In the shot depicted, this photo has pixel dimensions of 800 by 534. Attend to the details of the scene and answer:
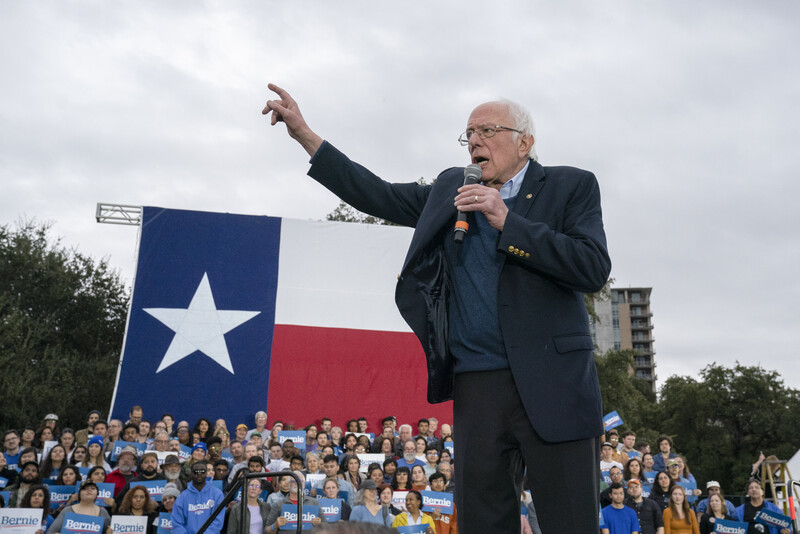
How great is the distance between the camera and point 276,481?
882 centimetres

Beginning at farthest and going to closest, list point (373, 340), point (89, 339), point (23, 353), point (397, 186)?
point (89, 339)
point (23, 353)
point (373, 340)
point (397, 186)

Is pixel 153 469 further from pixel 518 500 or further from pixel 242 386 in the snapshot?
pixel 518 500

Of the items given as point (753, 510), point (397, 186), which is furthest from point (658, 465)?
point (397, 186)

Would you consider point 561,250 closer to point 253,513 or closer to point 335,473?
point 253,513

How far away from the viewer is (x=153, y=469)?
8.39 meters

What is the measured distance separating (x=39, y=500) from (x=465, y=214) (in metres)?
7.49

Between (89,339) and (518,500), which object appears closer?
(518,500)

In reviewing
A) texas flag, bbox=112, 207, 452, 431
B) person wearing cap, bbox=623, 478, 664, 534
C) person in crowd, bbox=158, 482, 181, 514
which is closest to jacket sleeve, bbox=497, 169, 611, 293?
person in crowd, bbox=158, 482, 181, 514

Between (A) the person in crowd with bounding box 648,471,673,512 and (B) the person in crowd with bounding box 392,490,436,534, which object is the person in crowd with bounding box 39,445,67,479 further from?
(A) the person in crowd with bounding box 648,471,673,512

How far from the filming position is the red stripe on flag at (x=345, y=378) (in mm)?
12695

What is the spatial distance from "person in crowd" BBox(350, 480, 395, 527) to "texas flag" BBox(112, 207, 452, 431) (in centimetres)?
444

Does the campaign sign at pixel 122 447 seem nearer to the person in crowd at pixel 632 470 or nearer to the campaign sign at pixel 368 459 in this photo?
the campaign sign at pixel 368 459

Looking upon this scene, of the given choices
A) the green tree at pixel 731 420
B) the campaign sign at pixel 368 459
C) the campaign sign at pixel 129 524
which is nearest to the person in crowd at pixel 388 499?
the campaign sign at pixel 368 459

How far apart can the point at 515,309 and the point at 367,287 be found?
473 inches
